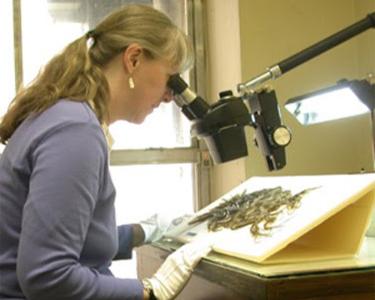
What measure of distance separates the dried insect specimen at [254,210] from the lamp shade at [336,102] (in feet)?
1.08

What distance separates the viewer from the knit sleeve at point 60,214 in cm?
84

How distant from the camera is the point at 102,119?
1.04 metres

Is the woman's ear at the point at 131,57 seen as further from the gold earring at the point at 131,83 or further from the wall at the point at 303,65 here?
the wall at the point at 303,65

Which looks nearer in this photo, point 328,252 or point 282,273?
point 282,273

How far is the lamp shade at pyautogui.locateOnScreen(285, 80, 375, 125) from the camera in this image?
1275mm

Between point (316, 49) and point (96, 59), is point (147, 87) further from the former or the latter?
point (316, 49)

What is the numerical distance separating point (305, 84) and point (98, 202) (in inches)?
59.1

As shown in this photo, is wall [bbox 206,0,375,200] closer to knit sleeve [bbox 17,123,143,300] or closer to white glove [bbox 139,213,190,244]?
white glove [bbox 139,213,190,244]

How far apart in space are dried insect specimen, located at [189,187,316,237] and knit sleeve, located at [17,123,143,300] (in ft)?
1.02

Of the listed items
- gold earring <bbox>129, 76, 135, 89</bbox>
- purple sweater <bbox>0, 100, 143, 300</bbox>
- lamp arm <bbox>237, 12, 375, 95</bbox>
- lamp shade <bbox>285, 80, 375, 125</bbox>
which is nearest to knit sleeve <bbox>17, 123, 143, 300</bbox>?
purple sweater <bbox>0, 100, 143, 300</bbox>

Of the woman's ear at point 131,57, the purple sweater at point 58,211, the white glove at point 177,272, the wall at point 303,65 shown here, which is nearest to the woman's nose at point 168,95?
the woman's ear at point 131,57

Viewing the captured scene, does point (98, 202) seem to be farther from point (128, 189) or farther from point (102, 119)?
point (128, 189)

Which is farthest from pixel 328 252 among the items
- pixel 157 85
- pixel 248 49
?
pixel 248 49

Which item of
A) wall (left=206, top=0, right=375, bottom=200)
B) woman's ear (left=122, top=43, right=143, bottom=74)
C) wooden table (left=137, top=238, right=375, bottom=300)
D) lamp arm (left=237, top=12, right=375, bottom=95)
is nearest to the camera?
wooden table (left=137, top=238, right=375, bottom=300)
